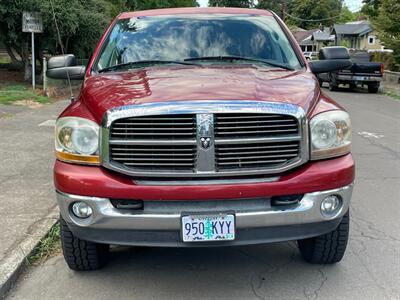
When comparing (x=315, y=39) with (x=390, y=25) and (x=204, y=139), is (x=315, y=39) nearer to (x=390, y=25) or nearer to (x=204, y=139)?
(x=390, y=25)

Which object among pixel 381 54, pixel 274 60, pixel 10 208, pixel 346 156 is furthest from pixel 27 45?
pixel 381 54

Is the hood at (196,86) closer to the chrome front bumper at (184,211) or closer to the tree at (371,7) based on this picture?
the chrome front bumper at (184,211)

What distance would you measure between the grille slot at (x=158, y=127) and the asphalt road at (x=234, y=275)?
1143 mm

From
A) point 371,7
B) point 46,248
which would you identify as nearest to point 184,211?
point 46,248

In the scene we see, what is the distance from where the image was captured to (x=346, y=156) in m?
3.51

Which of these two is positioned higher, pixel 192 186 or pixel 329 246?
pixel 192 186

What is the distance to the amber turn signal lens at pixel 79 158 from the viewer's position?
3.33 meters

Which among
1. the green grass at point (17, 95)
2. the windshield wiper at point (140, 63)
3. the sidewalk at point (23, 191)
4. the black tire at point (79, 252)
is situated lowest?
the green grass at point (17, 95)

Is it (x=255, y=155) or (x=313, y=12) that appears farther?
(x=313, y=12)

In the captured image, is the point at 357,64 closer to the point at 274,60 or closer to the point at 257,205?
the point at 274,60

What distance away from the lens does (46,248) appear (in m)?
4.43

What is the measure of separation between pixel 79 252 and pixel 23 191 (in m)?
2.24

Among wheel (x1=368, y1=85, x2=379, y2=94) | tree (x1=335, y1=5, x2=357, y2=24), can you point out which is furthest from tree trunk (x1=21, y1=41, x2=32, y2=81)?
tree (x1=335, y1=5, x2=357, y2=24)

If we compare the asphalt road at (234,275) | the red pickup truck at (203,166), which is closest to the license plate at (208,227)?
the red pickup truck at (203,166)
